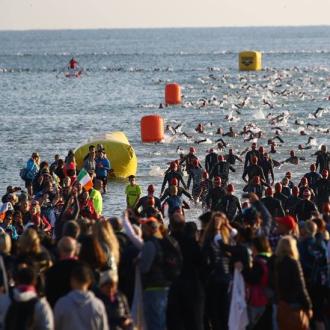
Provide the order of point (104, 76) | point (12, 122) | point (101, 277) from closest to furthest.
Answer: point (101, 277) → point (12, 122) → point (104, 76)

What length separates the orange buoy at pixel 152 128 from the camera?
143 feet

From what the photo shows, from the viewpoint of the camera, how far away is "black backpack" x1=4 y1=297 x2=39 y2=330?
985cm

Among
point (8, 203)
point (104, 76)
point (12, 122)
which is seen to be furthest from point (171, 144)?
point (104, 76)

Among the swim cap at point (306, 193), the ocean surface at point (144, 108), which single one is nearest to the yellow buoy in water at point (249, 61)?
the ocean surface at point (144, 108)

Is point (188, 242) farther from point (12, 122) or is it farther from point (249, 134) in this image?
point (12, 122)

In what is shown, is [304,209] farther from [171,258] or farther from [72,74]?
[72,74]

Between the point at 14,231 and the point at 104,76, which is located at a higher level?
the point at 14,231

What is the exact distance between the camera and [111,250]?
37.8 feet

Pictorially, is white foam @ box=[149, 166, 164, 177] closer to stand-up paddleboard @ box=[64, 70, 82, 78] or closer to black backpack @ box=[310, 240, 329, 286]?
black backpack @ box=[310, 240, 329, 286]

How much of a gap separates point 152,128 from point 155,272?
31.6 meters

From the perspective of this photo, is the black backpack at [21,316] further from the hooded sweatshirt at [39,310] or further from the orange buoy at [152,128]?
the orange buoy at [152,128]

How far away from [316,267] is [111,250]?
2271mm

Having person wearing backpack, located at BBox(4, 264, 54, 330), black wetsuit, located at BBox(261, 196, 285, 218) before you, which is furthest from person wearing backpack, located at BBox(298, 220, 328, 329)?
black wetsuit, located at BBox(261, 196, 285, 218)

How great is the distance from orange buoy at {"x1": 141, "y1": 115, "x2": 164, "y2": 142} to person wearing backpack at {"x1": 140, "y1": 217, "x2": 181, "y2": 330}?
102 ft
